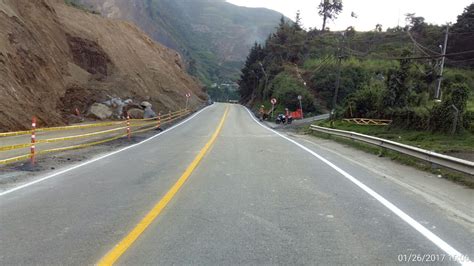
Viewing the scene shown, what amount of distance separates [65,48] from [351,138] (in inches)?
1147

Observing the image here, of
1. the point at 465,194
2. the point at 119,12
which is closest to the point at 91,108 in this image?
the point at 465,194

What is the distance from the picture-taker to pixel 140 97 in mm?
44250

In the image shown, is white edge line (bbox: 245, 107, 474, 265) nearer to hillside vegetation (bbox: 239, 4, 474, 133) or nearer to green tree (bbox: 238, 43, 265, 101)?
hillside vegetation (bbox: 239, 4, 474, 133)

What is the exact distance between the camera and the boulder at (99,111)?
3562 cm

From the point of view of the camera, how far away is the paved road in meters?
5.16

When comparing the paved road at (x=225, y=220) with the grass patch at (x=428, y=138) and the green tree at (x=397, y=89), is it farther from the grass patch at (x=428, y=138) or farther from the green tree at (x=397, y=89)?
the green tree at (x=397, y=89)

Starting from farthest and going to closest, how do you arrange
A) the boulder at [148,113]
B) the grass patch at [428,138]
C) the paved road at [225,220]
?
the boulder at [148,113]
the grass patch at [428,138]
the paved road at [225,220]

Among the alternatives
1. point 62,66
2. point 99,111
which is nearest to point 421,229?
point 99,111

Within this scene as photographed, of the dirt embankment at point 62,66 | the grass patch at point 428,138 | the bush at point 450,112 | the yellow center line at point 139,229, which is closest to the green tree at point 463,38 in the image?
the dirt embankment at point 62,66

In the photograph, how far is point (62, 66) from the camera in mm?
36906

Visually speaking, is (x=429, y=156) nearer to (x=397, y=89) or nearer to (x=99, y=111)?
(x=397, y=89)
